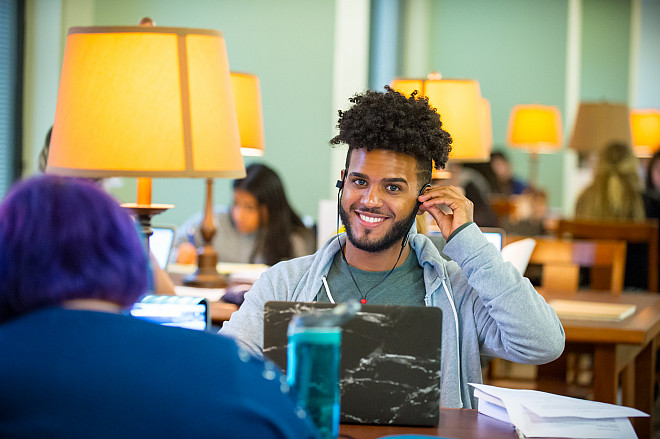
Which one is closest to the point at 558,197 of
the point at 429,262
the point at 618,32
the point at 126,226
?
the point at 618,32

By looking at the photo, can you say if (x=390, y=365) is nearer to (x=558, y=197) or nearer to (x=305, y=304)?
(x=305, y=304)

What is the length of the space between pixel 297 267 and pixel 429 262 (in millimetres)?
280

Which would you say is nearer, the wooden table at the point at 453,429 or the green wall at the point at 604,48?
the wooden table at the point at 453,429

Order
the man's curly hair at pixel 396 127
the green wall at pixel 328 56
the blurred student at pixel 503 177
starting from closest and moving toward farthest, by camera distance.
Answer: the man's curly hair at pixel 396 127 < the green wall at pixel 328 56 < the blurred student at pixel 503 177

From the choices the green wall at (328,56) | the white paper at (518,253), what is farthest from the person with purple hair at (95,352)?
the green wall at (328,56)

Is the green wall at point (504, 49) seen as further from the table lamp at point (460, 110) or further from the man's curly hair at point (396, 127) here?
the man's curly hair at point (396, 127)

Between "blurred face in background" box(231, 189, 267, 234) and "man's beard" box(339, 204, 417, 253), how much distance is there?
198 centimetres

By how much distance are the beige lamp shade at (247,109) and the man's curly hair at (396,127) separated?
49.7 inches

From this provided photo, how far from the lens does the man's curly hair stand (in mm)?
1795

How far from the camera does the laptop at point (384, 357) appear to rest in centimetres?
133

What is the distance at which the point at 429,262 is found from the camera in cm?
182

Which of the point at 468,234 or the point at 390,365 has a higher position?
the point at 468,234

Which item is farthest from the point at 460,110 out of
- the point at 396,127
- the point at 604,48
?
the point at 604,48

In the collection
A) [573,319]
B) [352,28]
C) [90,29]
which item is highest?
[352,28]
